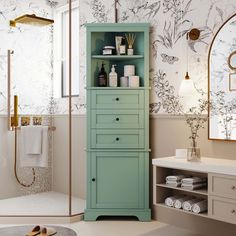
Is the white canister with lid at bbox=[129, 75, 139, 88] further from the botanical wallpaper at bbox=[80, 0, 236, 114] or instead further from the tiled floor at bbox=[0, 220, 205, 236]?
the tiled floor at bbox=[0, 220, 205, 236]

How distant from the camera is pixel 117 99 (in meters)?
3.91

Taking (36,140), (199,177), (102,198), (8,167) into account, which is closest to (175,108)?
(199,177)

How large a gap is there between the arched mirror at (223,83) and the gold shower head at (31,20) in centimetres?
180

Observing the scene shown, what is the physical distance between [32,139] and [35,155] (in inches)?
7.2

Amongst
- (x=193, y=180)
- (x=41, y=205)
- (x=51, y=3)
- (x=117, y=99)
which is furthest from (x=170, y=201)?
(x=51, y=3)

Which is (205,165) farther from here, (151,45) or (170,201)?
(151,45)

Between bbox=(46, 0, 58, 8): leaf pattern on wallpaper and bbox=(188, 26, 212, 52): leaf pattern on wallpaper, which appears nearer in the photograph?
bbox=(188, 26, 212, 52): leaf pattern on wallpaper

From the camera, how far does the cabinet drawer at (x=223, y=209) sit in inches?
111

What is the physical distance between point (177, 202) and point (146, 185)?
679 mm

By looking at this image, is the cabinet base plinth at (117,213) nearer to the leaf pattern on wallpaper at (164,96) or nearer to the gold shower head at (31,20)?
the leaf pattern on wallpaper at (164,96)

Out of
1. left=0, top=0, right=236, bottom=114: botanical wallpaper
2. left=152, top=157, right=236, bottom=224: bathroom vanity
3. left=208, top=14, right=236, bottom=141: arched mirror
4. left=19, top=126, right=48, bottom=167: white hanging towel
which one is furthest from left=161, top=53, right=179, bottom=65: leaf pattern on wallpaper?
left=19, top=126, right=48, bottom=167: white hanging towel

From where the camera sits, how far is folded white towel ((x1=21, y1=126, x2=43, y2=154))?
429 cm

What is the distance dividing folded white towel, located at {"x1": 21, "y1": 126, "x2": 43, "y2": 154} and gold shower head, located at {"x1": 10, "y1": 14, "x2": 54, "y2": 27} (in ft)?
3.66

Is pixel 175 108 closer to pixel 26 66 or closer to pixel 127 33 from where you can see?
pixel 127 33
